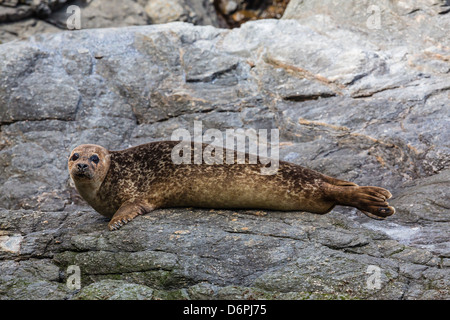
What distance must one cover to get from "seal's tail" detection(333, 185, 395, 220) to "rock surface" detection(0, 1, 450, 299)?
0.67 feet

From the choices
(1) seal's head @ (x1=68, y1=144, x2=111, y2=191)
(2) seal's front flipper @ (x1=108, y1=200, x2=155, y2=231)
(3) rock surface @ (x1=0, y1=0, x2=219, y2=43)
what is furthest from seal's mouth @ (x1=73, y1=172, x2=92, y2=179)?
(3) rock surface @ (x1=0, y1=0, x2=219, y2=43)

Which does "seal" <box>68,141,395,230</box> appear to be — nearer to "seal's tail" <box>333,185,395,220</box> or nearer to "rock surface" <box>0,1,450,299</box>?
"seal's tail" <box>333,185,395,220</box>

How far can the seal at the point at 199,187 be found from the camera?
6.16 m

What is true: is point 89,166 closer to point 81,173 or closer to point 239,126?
point 81,173

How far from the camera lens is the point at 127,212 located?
6.11m

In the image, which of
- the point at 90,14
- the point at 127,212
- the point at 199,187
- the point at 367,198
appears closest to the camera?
the point at 367,198


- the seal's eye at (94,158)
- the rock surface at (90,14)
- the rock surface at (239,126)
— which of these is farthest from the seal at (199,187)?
the rock surface at (90,14)

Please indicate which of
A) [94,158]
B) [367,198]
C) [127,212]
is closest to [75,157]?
[94,158]

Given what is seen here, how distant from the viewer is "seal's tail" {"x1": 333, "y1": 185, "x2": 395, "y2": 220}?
19.4ft

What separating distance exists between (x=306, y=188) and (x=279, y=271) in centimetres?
152

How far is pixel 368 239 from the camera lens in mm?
5547

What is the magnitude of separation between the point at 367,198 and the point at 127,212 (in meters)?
2.40

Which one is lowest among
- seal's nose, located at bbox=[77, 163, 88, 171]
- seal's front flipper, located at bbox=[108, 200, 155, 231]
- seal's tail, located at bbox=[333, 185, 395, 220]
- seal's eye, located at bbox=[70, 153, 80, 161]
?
seal's front flipper, located at bbox=[108, 200, 155, 231]

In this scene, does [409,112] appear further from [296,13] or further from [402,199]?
[296,13]
